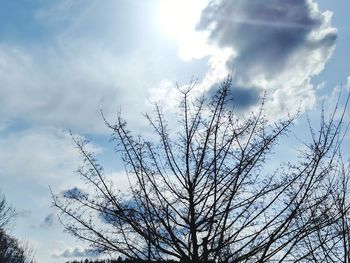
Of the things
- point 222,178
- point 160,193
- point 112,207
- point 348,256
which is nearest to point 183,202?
point 160,193

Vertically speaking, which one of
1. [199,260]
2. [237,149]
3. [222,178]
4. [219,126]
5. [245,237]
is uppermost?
[219,126]

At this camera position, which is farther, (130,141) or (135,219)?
(130,141)

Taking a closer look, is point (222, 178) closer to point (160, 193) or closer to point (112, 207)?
point (160, 193)

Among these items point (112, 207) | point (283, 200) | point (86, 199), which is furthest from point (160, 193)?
point (283, 200)

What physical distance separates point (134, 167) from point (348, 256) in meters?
5.07

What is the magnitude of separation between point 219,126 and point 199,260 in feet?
6.32

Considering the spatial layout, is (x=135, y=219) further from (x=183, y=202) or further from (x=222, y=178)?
(x=222, y=178)

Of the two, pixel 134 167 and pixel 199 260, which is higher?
pixel 134 167

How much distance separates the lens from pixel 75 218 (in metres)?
5.60

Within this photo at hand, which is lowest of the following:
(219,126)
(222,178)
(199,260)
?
(199,260)

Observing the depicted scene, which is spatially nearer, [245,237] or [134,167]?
[245,237]

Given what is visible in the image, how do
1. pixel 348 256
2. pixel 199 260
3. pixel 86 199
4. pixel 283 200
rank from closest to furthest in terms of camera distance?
pixel 199 260 → pixel 283 200 → pixel 86 199 → pixel 348 256

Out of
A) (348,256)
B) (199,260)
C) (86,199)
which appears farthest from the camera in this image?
(348,256)

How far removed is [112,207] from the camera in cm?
568
